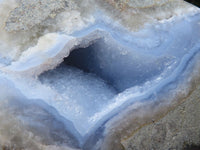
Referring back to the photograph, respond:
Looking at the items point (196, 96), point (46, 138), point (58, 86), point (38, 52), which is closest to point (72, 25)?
point (38, 52)

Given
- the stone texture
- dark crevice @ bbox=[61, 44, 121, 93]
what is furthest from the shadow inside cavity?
the stone texture

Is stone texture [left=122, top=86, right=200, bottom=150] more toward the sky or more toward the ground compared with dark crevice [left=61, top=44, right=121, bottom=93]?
more toward the ground

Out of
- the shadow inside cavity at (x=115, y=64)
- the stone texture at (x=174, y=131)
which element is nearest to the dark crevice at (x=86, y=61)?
the shadow inside cavity at (x=115, y=64)

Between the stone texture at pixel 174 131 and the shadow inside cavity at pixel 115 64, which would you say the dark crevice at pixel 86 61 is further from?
the stone texture at pixel 174 131

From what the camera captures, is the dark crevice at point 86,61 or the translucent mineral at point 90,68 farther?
the dark crevice at point 86,61

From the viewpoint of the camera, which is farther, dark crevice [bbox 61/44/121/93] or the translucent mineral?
dark crevice [bbox 61/44/121/93]

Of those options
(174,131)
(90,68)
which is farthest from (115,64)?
(174,131)

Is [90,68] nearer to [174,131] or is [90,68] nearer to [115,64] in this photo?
[115,64]

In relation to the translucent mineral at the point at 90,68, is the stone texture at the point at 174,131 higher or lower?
lower

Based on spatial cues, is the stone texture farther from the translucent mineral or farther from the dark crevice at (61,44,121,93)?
the dark crevice at (61,44,121,93)
